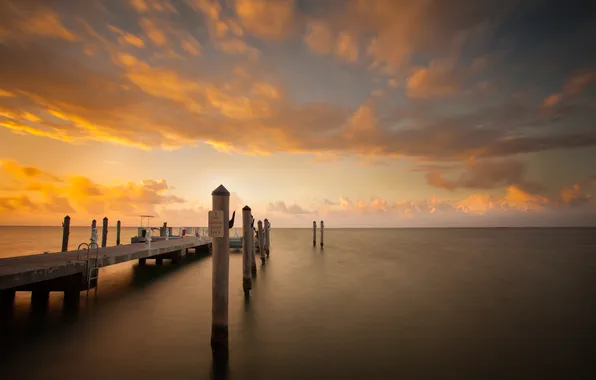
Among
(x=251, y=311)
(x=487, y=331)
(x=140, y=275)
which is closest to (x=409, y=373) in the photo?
(x=487, y=331)

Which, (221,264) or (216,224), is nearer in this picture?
(216,224)

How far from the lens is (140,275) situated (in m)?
18.4

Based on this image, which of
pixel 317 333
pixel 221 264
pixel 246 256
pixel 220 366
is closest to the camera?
pixel 220 366

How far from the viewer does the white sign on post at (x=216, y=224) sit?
22.0 ft

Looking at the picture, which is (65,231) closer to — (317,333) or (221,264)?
(221,264)

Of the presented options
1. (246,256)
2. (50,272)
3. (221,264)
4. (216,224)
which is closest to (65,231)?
(246,256)

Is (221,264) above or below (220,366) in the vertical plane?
above

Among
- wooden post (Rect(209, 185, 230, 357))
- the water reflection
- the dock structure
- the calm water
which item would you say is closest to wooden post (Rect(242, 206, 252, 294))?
the calm water

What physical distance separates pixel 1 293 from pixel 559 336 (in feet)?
Answer: 54.9

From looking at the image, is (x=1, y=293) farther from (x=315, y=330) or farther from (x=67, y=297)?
(x=315, y=330)

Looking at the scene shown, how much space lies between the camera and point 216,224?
6742mm

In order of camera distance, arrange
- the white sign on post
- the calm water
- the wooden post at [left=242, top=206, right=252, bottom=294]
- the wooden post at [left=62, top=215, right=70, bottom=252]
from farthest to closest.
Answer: the wooden post at [left=62, top=215, right=70, bottom=252], the wooden post at [left=242, top=206, right=252, bottom=294], the white sign on post, the calm water

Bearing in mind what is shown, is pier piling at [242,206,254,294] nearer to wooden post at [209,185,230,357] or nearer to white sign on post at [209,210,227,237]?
wooden post at [209,185,230,357]

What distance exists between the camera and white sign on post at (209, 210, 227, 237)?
6719 millimetres
